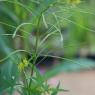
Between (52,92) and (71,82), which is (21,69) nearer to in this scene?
(52,92)

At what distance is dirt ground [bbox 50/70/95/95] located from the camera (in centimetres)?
311

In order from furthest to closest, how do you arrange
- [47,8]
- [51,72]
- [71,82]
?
[71,82]
[51,72]
[47,8]

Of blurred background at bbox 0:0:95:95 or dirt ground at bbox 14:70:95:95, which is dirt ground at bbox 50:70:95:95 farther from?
blurred background at bbox 0:0:95:95

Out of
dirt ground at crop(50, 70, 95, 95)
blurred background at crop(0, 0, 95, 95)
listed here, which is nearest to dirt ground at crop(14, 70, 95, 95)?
dirt ground at crop(50, 70, 95, 95)

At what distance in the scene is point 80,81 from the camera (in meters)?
3.32

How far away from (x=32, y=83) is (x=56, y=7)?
0.14m

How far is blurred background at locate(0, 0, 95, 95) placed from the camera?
0.70 m

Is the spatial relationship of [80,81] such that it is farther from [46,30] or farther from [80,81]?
[46,30]

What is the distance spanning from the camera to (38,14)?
71 centimetres

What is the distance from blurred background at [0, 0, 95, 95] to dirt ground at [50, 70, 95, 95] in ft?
1.02

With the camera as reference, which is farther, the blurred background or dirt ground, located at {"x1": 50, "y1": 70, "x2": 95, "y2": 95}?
dirt ground, located at {"x1": 50, "y1": 70, "x2": 95, "y2": 95}

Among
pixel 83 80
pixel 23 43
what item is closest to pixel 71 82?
pixel 83 80

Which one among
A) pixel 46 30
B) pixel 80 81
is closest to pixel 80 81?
pixel 80 81

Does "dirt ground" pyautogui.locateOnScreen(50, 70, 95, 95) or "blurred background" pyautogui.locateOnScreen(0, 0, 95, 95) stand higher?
"blurred background" pyautogui.locateOnScreen(0, 0, 95, 95)
